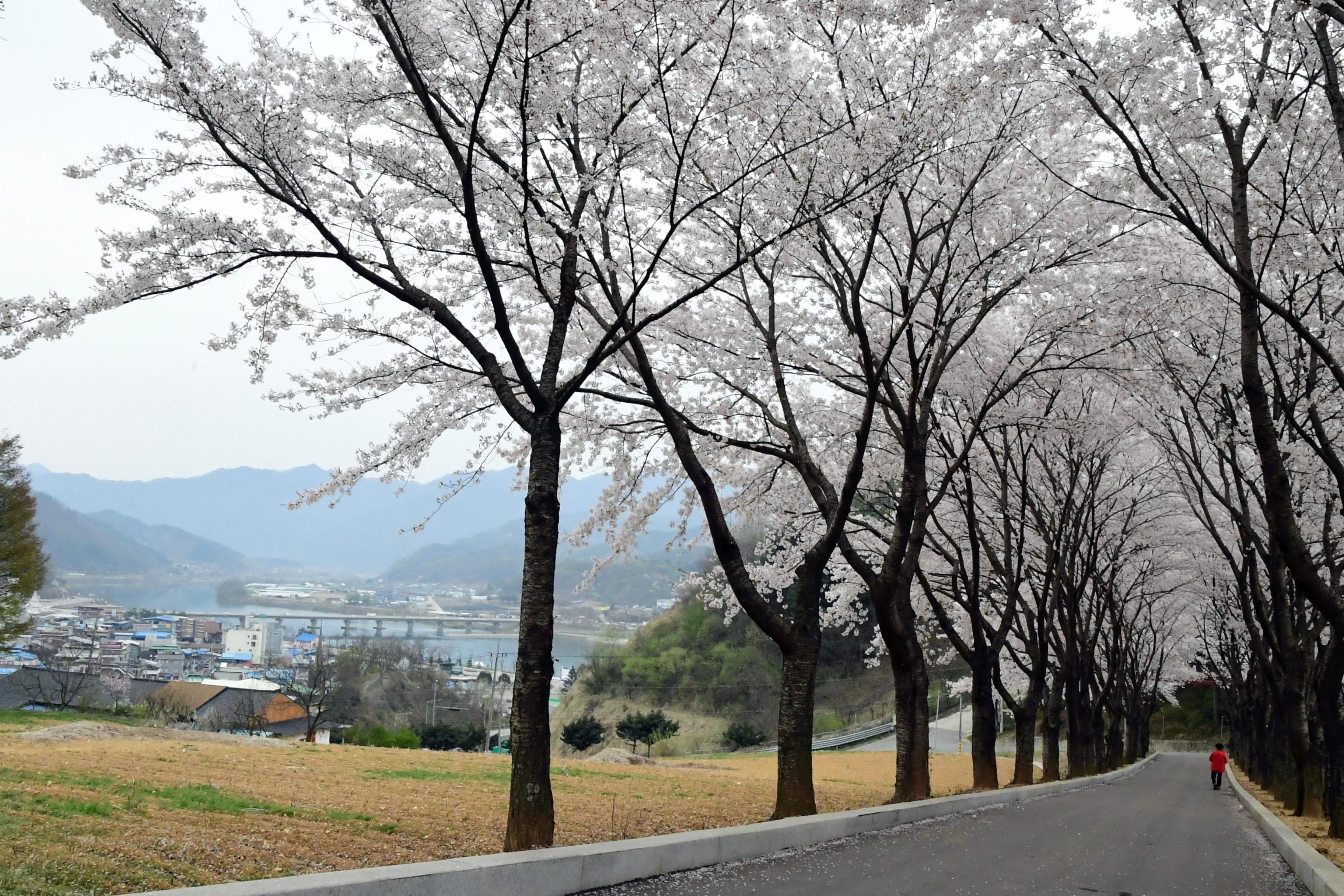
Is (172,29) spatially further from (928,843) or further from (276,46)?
(928,843)

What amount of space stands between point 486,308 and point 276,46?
436cm

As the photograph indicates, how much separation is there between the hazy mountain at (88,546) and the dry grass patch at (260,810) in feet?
399

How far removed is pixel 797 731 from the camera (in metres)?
10.1

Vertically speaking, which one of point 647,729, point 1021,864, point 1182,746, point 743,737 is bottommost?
point 1182,746

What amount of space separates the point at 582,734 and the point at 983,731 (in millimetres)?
32828

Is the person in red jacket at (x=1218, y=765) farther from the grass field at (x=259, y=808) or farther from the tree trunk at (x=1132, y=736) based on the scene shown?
the tree trunk at (x=1132, y=736)

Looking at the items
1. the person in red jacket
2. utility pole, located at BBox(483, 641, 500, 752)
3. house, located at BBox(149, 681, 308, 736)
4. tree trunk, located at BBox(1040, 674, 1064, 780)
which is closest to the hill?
house, located at BBox(149, 681, 308, 736)

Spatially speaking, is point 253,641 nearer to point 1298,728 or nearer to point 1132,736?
point 1132,736

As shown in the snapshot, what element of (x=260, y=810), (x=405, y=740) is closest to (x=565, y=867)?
(x=260, y=810)

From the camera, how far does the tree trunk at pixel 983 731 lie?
653 inches

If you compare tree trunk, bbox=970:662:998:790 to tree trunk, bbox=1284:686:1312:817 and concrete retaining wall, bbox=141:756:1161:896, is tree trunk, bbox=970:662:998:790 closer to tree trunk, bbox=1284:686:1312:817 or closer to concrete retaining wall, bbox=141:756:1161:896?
tree trunk, bbox=1284:686:1312:817

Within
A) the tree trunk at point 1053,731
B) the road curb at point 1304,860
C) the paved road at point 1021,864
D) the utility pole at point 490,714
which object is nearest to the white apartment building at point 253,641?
the utility pole at point 490,714

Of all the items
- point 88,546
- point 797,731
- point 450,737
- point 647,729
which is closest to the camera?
point 797,731

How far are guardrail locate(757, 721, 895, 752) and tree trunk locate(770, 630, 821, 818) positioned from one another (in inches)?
1831
